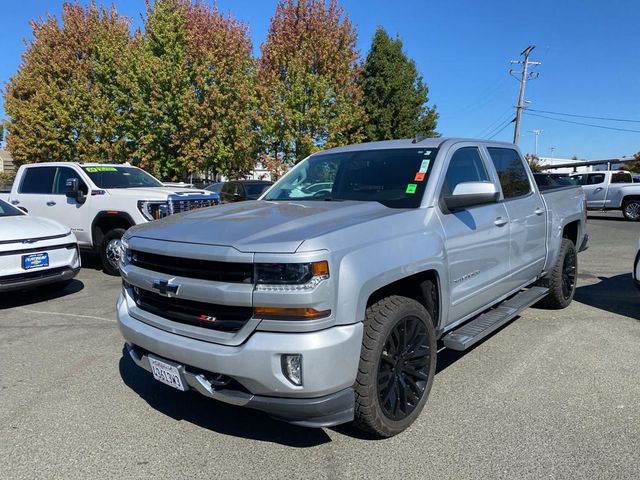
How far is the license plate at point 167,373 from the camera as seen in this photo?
279 centimetres

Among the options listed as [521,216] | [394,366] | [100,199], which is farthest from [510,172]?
[100,199]

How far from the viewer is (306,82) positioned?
63.2 feet

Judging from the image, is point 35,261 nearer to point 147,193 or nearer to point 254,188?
point 147,193

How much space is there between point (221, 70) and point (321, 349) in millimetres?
18025

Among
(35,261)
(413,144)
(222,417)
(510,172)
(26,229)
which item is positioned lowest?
(222,417)

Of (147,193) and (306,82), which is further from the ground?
(306,82)

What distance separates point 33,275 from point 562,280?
21.1ft

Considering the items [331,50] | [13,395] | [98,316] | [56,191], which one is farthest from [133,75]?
[13,395]

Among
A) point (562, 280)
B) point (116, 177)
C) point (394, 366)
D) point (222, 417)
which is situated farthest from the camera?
point (116, 177)

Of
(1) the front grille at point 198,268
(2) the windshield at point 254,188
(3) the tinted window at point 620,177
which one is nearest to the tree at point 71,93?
(2) the windshield at point 254,188

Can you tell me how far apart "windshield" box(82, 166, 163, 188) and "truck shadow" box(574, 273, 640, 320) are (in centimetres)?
738

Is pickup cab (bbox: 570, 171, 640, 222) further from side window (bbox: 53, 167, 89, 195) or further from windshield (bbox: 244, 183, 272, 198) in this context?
side window (bbox: 53, 167, 89, 195)

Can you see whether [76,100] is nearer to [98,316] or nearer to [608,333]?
[98,316]

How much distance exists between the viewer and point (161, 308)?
3.00 m
